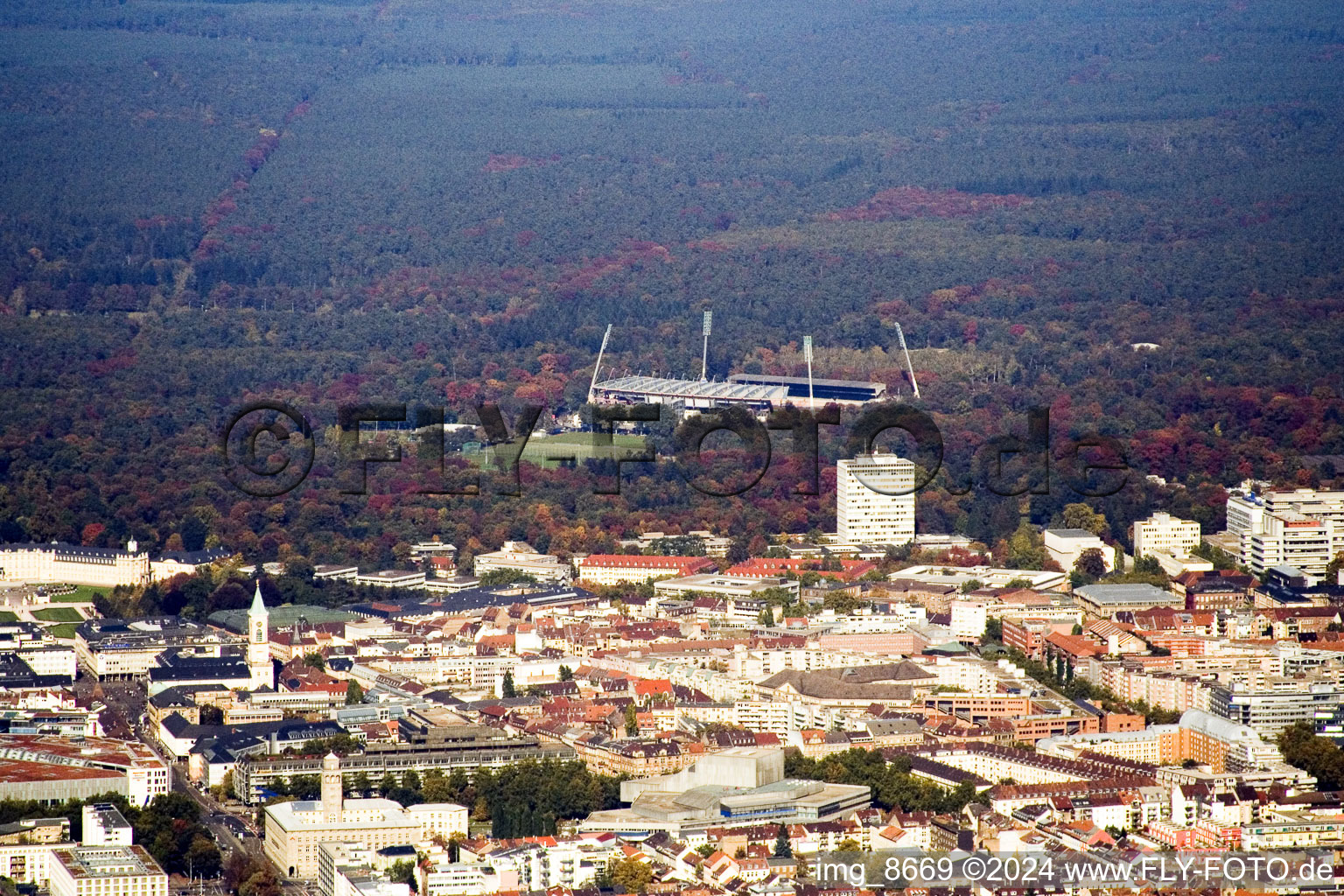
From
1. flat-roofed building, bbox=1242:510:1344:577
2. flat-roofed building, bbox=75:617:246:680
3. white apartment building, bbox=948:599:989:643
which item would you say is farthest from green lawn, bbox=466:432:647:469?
white apartment building, bbox=948:599:989:643

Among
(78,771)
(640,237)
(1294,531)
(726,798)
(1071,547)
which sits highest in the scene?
(640,237)

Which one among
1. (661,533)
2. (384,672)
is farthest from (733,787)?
(661,533)

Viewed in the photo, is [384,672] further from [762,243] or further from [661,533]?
[762,243]

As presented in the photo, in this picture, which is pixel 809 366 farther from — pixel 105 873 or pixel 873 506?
pixel 105 873

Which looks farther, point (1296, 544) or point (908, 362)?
point (908, 362)

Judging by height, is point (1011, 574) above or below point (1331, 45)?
below

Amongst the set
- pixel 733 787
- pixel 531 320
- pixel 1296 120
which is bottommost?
pixel 733 787

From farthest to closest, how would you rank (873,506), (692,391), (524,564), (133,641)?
(692,391) < (873,506) < (524,564) < (133,641)

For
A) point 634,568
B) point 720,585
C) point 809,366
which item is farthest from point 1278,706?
point 809,366
